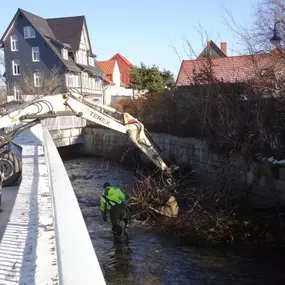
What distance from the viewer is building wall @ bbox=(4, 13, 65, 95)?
150 ft

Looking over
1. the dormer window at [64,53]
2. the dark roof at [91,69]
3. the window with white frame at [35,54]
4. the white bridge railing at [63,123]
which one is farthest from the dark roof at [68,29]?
the white bridge railing at [63,123]

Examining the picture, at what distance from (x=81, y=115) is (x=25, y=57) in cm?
3790

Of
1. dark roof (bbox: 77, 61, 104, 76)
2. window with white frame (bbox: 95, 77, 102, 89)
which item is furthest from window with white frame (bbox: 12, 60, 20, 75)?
window with white frame (bbox: 95, 77, 102, 89)

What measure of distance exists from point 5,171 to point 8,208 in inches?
96.9

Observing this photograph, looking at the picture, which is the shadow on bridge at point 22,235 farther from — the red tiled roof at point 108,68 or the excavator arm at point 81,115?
the red tiled roof at point 108,68

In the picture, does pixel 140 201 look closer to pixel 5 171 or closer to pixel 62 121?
pixel 5 171

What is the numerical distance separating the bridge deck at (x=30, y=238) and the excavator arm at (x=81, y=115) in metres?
3.47

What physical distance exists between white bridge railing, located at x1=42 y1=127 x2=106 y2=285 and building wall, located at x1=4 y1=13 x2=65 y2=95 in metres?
41.3

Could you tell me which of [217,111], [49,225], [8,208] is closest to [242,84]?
[217,111]

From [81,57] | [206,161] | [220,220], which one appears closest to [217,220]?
[220,220]

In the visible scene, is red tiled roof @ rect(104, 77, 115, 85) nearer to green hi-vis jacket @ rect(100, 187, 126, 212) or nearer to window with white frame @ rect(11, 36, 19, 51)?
window with white frame @ rect(11, 36, 19, 51)

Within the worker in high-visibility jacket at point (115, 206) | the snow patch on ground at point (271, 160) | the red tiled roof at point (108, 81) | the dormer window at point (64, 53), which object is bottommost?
the worker in high-visibility jacket at point (115, 206)

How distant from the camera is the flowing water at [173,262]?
25.6 ft

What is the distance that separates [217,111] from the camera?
1482cm
